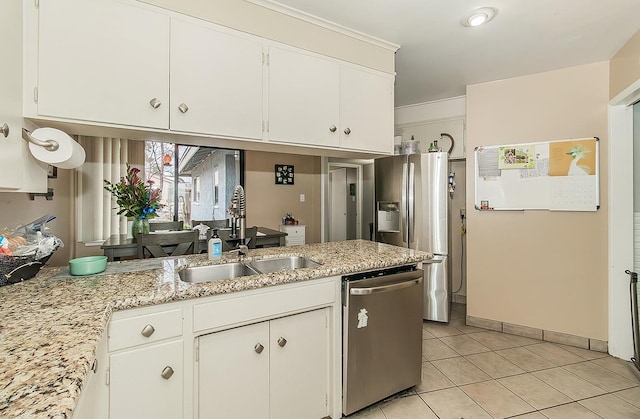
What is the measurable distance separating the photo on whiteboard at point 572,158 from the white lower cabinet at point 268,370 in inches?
107

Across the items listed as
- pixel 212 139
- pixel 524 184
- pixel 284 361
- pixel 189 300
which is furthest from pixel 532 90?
pixel 189 300

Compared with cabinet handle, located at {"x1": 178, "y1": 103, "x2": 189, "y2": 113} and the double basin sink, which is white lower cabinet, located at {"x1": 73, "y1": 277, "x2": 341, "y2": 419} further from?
cabinet handle, located at {"x1": 178, "y1": 103, "x2": 189, "y2": 113}

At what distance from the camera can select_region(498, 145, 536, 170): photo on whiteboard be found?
9.62 feet

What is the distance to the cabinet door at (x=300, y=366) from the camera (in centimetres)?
154

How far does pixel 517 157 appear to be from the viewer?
9.80ft

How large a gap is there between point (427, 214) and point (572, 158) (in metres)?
1.38

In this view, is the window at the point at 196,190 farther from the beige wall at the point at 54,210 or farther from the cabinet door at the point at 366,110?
the cabinet door at the point at 366,110

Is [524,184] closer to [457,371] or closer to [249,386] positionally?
[457,371]

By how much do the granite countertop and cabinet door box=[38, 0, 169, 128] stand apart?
0.80m

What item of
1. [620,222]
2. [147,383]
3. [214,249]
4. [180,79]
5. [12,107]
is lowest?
[147,383]

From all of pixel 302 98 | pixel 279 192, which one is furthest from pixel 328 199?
pixel 302 98

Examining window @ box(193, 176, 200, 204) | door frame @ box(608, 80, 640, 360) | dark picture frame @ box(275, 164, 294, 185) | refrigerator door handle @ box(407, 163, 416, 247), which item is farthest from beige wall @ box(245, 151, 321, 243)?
door frame @ box(608, 80, 640, 360)

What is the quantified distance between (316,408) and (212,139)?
170cm

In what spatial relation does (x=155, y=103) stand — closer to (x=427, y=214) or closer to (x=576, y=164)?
(x=427, y=214)
